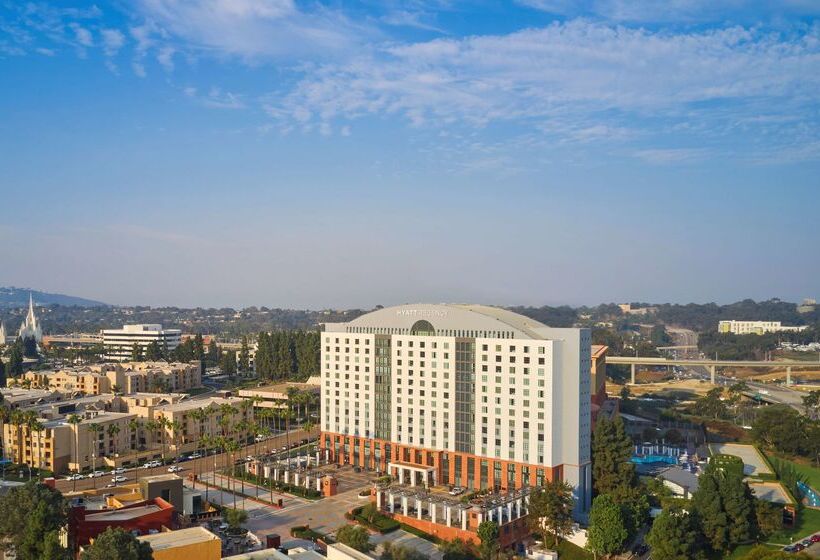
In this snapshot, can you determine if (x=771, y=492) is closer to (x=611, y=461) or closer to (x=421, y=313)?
(x=611, y=461)

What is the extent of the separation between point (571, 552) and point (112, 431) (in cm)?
3167

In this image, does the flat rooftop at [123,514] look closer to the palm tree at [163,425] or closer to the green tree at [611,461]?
the palm tree at [163,425]

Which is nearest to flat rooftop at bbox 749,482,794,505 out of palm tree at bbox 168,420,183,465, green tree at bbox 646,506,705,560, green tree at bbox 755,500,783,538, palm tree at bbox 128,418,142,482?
green tree at bbox 755,500,783,538

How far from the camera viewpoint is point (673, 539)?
30.9 metres

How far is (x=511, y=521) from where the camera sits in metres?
35.2

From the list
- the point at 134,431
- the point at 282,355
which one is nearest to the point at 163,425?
the point at 134,431

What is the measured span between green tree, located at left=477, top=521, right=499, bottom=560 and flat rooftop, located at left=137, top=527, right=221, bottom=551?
38.3 feet

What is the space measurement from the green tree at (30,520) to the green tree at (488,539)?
1688 cm

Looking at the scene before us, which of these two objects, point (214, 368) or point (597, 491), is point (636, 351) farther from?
point (597, 491)

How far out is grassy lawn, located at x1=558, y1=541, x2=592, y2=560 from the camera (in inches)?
1339

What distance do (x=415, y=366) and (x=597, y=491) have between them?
42.1 ft

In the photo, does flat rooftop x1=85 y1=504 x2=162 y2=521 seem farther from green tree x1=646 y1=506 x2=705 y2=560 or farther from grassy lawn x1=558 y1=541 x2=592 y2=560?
green tree x1=646 y1=506 x2=705 y2=560

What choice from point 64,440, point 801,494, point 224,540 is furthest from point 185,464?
point 801,494

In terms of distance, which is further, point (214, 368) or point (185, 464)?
point (214, 368)
